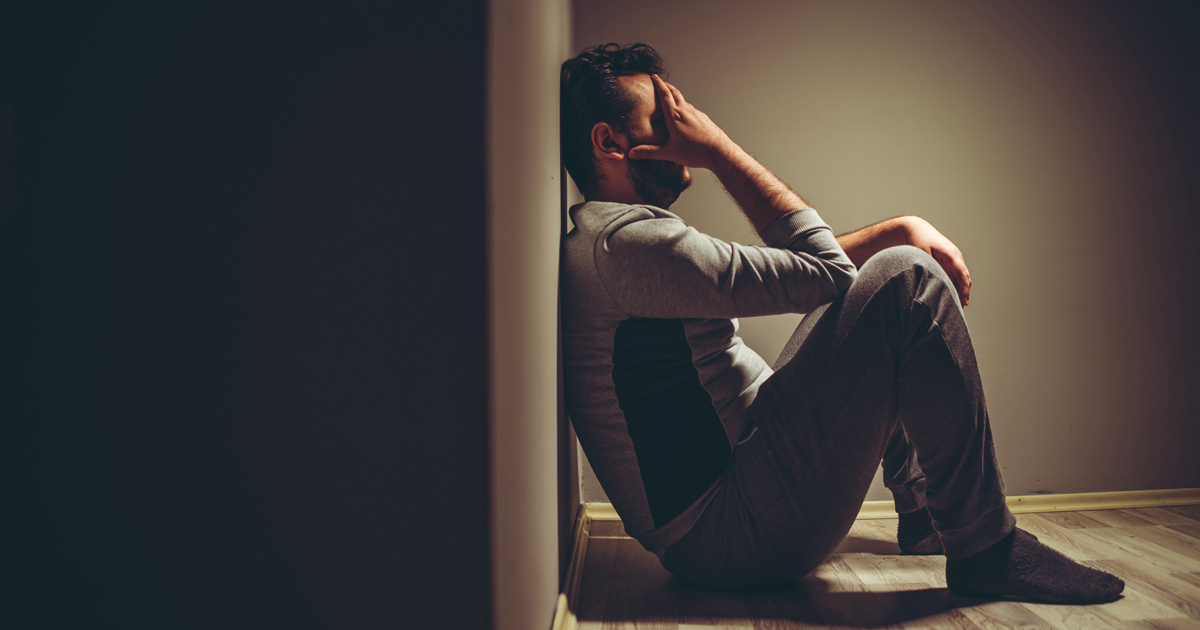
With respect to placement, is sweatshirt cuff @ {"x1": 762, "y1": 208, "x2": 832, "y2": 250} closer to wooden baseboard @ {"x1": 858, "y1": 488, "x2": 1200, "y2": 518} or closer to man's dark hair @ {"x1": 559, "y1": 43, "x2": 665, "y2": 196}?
man's dark hair @ {"x1": 559, "y1": 43, "x2": 665, "y2": 196}

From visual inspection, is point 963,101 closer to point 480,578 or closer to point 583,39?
point 583,39

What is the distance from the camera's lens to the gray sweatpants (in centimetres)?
89

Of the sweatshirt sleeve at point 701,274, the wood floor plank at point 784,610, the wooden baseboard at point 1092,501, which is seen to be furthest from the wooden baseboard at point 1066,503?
the sweatshirt sleeve at point 701,274

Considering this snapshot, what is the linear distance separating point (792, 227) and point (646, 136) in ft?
1.11

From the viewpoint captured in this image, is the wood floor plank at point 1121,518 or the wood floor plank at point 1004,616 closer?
the wood floor plank at point 1004,616

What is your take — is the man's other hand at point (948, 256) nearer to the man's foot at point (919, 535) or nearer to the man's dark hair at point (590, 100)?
the man's foot at point (919, 535)

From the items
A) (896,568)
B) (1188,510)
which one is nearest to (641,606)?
(896,568)

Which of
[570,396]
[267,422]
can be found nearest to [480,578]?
[267,422]

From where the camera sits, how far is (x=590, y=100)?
111cm

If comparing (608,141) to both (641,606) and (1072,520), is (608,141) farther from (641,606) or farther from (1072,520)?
(1072,520)

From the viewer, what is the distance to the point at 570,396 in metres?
1.05

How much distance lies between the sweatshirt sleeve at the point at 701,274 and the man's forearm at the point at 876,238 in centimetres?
42

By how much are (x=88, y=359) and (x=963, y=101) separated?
2.03 meters

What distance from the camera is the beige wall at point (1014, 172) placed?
Result: 1.61 meters
